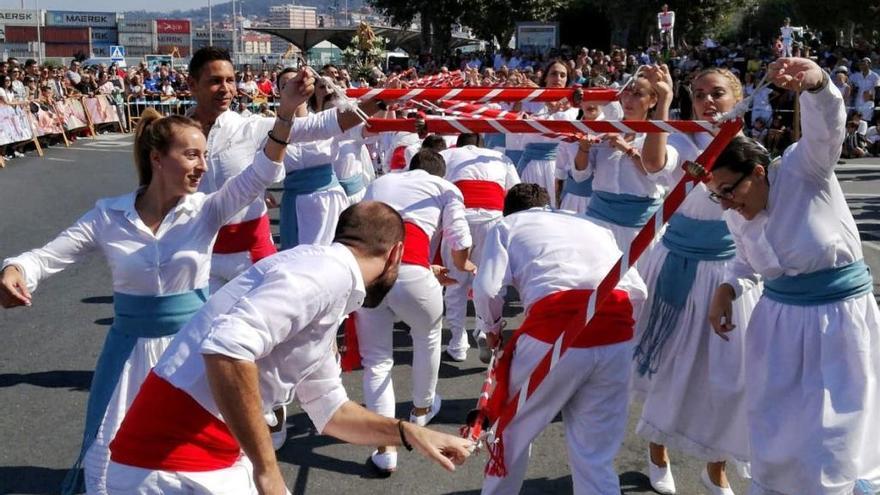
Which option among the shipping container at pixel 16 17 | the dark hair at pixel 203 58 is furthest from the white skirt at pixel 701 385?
the shipping container at pixel 16 17

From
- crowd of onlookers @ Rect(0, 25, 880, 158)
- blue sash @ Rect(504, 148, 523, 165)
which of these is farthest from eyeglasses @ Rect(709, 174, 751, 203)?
crowd of onlookers @ Rect(0, 25, 880, 158)

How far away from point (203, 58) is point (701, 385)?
123 inches

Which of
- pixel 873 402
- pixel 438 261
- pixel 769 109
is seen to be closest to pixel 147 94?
pixel 769 109

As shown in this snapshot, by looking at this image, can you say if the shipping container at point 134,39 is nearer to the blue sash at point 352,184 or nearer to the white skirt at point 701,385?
the blue sash at point 352,184

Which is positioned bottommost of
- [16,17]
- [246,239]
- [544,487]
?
[544,487]

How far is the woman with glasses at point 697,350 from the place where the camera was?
15.0 feet

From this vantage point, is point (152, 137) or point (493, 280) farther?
point (493, 280)

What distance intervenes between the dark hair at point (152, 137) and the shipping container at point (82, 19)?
109m

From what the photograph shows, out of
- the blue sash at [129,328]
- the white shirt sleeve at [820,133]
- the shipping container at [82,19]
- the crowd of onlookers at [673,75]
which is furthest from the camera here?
the shipping container at [82,19]

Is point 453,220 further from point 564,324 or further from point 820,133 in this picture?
point 820,133

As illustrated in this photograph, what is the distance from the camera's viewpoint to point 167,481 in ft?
8.55

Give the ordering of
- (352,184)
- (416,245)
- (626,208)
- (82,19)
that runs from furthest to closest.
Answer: (82,19) → (352,184) → (626,208) → (416,245)

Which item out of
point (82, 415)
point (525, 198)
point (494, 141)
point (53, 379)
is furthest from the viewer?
point (494, 141)

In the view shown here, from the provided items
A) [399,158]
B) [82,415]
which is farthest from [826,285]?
[399,158]
